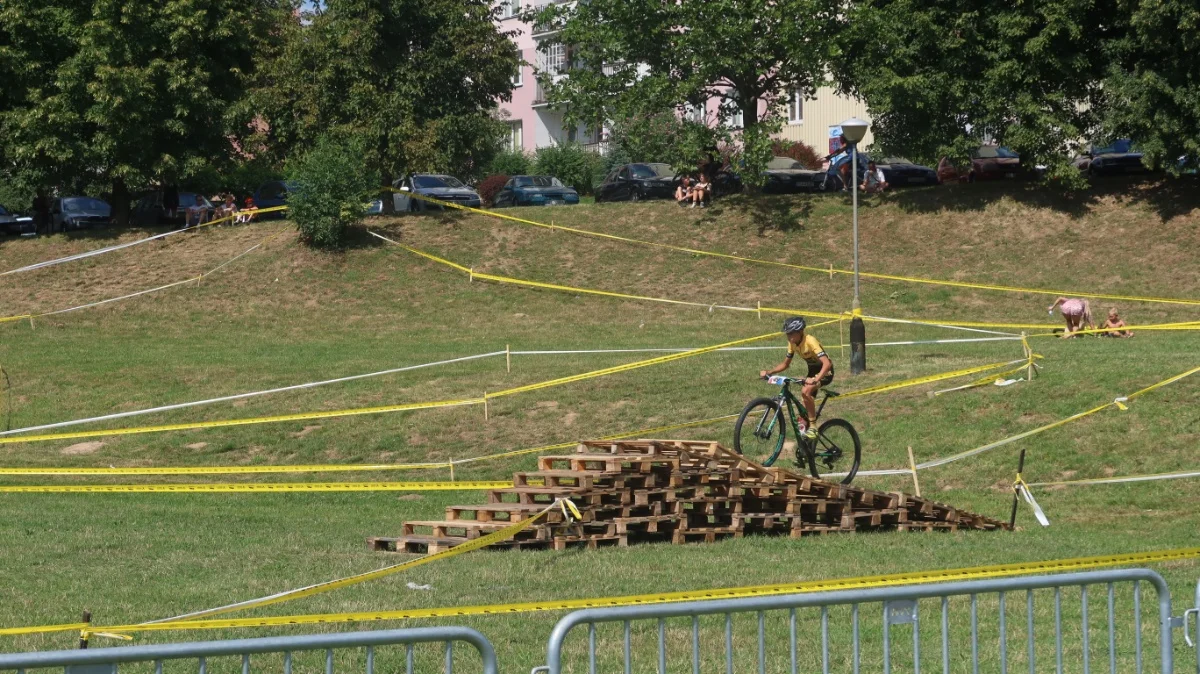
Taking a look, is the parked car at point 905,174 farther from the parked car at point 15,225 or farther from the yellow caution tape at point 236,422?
the parked car at point 15,225

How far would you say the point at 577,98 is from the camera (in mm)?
40719

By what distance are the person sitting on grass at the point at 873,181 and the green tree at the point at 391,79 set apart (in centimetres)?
1132

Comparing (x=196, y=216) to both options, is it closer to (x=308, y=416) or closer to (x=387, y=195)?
(x=387, y=195)

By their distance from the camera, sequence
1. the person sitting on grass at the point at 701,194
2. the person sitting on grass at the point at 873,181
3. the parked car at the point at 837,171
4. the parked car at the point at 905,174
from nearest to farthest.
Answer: the person sitting on grass at the point at 701,194
the person sitting on grass at the point at 873,181
the parked car at the point at 837,171
the parked car at the point at 905,174

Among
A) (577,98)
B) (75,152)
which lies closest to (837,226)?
(577,98)

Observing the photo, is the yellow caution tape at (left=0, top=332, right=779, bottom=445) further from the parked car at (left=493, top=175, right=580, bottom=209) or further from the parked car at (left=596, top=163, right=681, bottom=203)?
the parked car at (left=493, top=175, right=580, bottom=209)

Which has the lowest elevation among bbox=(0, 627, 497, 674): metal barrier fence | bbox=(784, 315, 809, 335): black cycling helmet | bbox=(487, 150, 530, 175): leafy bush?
bbox=(784, 315, 809, 335): black cycling helmet

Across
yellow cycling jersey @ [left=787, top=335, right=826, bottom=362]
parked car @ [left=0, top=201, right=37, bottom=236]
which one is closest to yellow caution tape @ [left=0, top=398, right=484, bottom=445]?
yellow cycling jersey @ [left=787, top=335, right=826, bottom=362]

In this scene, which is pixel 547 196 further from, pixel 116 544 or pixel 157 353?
pixel 116 544

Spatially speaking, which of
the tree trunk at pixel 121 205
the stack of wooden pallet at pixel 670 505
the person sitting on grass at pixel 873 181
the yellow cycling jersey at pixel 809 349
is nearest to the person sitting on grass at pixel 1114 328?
the yellow cycling jersey at pixel 809 349

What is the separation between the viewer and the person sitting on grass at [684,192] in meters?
40.6

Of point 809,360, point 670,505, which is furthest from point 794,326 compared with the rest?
point 670,505

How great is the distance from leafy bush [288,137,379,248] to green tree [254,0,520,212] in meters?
3.68

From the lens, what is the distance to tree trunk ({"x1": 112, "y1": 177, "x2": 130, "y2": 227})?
43.2 meters
